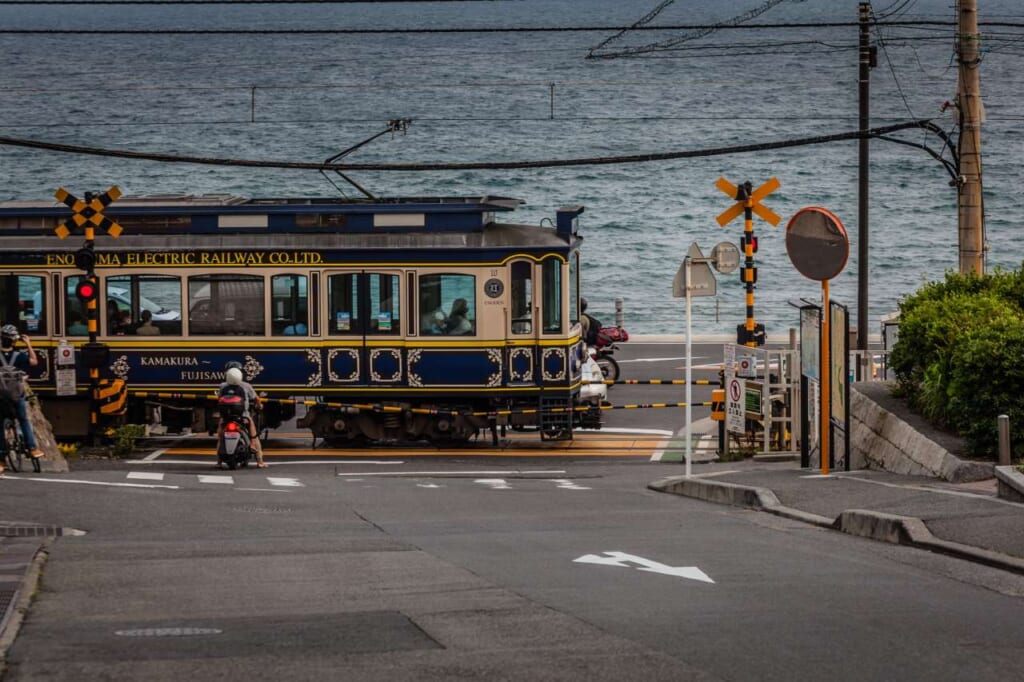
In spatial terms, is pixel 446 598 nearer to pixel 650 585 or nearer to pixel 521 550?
pixel 650 585

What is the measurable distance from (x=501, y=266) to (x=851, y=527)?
11.7 meters

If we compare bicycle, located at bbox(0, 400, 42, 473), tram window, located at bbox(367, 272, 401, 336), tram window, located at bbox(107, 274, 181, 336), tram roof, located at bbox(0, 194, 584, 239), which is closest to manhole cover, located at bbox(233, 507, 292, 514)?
bicycle, located at bbox(0, 400, 42, 473)

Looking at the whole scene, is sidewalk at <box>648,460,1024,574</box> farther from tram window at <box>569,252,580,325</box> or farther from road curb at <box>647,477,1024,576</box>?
tram window at <box>569,252,580,325</box>

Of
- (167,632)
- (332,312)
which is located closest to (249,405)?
(332,312)

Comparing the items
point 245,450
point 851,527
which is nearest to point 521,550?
point 851,527

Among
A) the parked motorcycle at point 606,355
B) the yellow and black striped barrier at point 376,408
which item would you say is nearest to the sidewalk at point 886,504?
the yellow and black striped barrier at point 376,408

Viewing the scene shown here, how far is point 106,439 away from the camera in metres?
26.7

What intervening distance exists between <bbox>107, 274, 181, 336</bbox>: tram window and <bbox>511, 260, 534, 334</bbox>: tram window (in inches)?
201

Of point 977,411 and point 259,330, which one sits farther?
point 259,330

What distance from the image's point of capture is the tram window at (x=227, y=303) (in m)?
27.0

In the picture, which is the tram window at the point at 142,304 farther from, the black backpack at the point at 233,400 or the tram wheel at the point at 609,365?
the tram wheel at the point at 609,365

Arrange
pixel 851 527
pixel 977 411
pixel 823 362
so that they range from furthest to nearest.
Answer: pixel 823 362
pixel 977 411
pixel 851 527

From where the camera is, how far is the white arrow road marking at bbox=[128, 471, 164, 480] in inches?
875

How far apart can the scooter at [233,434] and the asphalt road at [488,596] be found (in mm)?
4553
